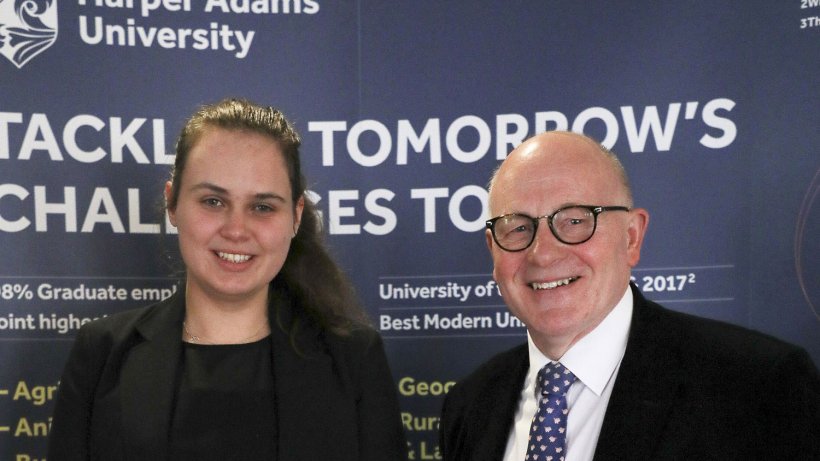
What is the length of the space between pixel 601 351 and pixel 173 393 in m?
1.08

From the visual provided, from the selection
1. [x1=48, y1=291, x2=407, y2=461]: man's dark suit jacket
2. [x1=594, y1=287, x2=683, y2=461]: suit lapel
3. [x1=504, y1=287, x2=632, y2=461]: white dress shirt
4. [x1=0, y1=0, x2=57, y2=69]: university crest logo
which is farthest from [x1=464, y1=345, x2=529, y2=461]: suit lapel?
[x1=0, y1=0, x2=57, y2=69]: university crest logo

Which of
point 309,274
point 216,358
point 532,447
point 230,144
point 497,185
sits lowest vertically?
point 532,447

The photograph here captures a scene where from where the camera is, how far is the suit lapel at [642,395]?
1.51 meters

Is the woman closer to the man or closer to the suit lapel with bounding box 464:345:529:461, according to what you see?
the suit lapel with bounding box 464:345:529:461

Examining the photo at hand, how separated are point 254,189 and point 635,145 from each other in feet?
4.85

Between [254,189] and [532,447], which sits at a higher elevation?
[254,189]

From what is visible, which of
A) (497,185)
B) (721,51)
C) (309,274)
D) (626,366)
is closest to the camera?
(626,366)

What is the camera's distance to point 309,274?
2.13 meters

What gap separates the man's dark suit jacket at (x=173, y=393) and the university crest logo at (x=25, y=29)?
4.01 feet

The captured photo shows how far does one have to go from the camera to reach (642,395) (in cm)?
156

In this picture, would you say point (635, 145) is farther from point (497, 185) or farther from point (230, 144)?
point (230, 144)

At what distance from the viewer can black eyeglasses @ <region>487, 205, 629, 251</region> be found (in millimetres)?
1646

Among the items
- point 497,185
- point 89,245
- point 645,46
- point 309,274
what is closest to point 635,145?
point 645,46

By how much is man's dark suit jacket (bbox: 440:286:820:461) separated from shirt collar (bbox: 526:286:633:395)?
0.11 feet
